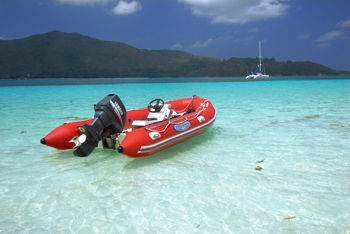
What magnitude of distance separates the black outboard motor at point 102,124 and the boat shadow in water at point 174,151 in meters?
0.60

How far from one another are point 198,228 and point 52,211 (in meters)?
1.60

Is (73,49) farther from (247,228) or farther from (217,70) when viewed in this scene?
(247,228)

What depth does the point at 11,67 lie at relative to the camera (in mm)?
113938

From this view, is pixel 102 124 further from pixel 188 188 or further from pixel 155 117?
pixel 188 188

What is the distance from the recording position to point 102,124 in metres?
4.26

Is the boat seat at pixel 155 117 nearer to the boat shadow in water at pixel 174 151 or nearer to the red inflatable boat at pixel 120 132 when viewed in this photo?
the red inflatable boat at pixel 120 132

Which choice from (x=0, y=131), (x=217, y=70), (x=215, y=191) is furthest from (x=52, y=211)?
(x=217, y=70)

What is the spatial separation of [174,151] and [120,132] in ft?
3.47

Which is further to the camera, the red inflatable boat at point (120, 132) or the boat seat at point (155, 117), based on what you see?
the boat seat at point (155, 117)

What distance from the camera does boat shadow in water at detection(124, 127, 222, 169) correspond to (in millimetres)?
4439

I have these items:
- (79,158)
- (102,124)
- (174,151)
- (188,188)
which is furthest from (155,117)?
(188,188)

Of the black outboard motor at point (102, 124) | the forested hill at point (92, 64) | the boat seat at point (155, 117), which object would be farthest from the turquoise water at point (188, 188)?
the forested hill at point (92, 64)

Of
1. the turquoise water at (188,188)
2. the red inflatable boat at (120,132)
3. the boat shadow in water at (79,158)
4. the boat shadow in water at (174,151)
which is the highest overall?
the red inflatable boat at (120,132)

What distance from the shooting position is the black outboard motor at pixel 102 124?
3.95 metres
